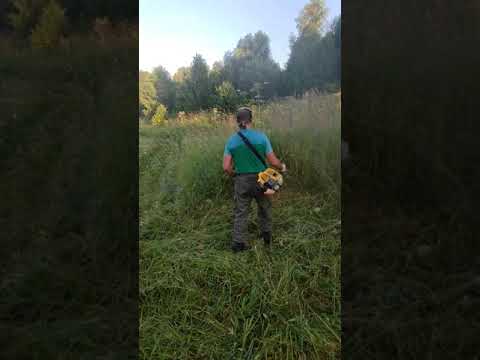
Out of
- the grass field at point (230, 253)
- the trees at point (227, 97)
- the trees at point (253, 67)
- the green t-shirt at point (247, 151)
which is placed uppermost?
the trees at point (253, 67)

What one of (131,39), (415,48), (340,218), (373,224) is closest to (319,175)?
(340,218)

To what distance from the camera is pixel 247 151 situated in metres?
3.14

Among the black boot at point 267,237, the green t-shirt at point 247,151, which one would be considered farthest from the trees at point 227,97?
the black boot at point 267,237

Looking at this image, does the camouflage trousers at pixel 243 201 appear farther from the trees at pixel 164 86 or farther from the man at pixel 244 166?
the trees at pixel 164 86

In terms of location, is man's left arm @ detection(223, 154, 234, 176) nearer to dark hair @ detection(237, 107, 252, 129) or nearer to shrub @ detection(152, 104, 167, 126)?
dark hair @ detection(237, 107, 252, 129)

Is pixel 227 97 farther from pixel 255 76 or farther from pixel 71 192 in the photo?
pixel 71 192

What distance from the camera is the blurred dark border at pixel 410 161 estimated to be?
3.15 m

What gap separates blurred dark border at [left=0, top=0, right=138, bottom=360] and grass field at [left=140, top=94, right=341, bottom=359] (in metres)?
0.26

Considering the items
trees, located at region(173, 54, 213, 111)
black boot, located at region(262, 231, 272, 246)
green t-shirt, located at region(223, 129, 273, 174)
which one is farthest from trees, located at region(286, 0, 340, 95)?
black boot, located at region(262, 231, 272, 246)

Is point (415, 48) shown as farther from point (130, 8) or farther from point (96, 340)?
point (96, 340)

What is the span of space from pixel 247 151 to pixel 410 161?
1.55 metres

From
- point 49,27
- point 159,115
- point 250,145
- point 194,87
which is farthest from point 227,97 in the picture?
point 49,27

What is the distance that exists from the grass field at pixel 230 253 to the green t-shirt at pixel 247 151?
0.21m

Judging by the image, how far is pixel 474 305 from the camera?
10.1ft
